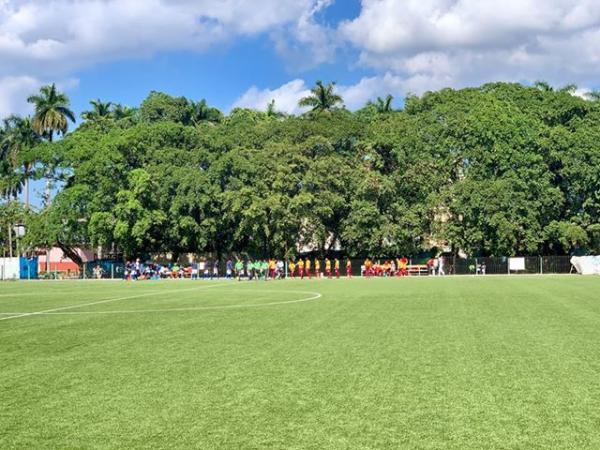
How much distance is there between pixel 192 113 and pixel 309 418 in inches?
2828

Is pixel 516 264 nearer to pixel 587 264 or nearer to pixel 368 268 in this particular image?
pixel 587 264

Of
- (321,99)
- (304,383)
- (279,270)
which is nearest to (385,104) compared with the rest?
(321,99)

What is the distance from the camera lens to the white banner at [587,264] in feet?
176

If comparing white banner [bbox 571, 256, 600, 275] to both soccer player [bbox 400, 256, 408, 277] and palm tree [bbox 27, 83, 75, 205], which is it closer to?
soccer player [bbox 400, 256, 408, 277]

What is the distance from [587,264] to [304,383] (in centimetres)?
Answer: 5183

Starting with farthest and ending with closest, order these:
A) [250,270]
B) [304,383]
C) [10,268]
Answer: [10,268]
[250,270]
[304,383]

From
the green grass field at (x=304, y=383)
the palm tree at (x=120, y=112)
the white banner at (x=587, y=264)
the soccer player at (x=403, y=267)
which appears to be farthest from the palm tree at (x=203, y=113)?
the green grass field at (x=304, y=383)

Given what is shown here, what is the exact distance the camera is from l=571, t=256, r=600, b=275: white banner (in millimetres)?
53750

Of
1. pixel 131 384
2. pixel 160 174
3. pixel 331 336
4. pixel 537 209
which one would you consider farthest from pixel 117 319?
pixel 537 209

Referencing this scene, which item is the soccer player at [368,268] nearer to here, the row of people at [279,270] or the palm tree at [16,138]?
the row of people at [279,270]

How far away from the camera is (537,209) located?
57.2m

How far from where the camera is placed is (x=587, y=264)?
54438 millimetres

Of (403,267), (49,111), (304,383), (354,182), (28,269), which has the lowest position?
(403,267)

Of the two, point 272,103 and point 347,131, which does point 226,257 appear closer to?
point 347,131
